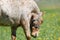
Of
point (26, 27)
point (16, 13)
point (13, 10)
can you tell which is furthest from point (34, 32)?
point (13, 10)

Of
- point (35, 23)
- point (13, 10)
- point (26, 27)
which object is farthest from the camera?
point (35, 23)

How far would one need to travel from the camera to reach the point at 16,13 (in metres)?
11.3

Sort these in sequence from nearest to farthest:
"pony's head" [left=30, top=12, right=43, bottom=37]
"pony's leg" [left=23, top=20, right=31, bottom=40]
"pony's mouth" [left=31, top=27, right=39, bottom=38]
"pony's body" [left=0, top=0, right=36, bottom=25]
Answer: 1. "pony's body" [left=0, top=0, right=36, bottom=25]
2. "pony's leg" [left=23, top=20, right=31, bottom=40]
3. "pony's head" [left=30, top=12, right=43, bottom=37]
4. "pony's mouth" [left=31, top=27, right=39, bottom=38]

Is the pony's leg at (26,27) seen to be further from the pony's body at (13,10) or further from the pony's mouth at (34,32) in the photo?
the pony's mouth at (34,32)

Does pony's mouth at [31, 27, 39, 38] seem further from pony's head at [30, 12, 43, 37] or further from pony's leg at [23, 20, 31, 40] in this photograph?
pony's leg at [23, 20, 31, 40]

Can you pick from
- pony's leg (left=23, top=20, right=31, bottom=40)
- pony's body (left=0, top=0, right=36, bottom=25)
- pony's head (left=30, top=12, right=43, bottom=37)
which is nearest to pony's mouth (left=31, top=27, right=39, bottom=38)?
pony's head (left=30, top=12, right=43, bottom=37)

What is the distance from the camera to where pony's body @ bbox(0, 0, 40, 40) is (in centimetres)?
1097

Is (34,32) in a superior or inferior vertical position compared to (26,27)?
inferior

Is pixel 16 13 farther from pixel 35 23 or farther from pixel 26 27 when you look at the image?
Result: pixel 35 23

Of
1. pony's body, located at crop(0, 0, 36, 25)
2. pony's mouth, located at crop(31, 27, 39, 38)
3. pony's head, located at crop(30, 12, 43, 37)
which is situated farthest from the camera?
pony's mouth, located at crop(31, 27, 39, 38)

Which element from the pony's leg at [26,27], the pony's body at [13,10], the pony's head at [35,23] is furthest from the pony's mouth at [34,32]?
the pony's body at [13,10]

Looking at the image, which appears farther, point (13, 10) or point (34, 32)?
point (34, 32)

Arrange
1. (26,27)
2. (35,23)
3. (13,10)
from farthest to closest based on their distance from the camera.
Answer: (35,23) < (26,27) < (13,10)

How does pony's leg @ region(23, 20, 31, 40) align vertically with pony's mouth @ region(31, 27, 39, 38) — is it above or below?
above
